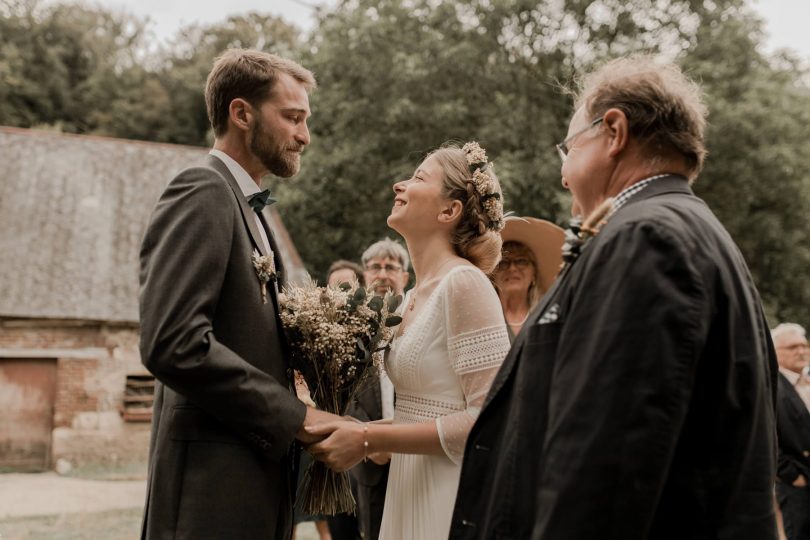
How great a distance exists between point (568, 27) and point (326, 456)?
19132 mm

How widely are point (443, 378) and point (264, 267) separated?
0.85 m

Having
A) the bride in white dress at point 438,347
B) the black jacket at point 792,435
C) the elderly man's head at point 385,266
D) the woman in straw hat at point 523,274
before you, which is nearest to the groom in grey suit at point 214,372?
the bride in white dress at point 438,347

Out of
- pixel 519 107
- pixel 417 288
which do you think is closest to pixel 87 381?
pixel 519 107

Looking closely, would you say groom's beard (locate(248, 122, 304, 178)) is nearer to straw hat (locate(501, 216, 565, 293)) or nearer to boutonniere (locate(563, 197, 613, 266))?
boutonniere (locate(563, 197, 613, 266))

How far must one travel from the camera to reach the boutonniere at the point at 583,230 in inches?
78.3

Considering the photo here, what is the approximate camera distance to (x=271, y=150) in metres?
3.10

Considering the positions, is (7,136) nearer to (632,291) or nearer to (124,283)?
(124,283)

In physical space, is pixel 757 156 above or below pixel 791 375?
above

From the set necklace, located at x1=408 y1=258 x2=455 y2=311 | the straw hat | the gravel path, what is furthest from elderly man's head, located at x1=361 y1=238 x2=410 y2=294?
the gravel path

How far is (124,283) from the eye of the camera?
17.5 m

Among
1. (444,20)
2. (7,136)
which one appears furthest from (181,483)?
(7,136)

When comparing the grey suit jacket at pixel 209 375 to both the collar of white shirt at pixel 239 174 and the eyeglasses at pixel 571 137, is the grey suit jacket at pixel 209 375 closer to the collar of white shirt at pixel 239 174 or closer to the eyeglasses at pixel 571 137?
the collar of white shirt at pixel 239 174

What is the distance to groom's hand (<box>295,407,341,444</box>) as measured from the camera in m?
2.79

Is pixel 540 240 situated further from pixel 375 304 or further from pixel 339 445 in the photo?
pixel 339 445
